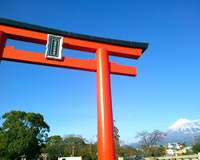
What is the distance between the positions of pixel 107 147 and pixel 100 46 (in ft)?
9.48

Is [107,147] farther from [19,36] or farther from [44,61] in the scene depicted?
[19,36]

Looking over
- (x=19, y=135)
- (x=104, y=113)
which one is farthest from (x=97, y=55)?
(x=19, y=135)

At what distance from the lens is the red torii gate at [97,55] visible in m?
3.97

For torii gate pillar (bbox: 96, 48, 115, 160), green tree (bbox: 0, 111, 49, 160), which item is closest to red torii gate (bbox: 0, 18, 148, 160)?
torii gate pillar (bbox: 96, 48, 115, 160)

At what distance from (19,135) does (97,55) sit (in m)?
18.3

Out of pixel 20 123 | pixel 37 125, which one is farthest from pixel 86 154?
pixel 20 123

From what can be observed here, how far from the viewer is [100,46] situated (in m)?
5.00

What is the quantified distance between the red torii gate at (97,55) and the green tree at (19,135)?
17.6 m

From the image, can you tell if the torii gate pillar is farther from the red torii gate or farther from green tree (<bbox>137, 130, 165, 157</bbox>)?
green tree (<bbox>137, 130, 165, 157</bbox>)

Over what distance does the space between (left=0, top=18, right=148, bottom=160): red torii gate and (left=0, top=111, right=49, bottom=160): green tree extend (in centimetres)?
1761

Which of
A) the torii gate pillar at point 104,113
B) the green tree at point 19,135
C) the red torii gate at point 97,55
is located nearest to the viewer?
the torii gate pillar at point 104,113

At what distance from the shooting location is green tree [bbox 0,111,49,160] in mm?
18422

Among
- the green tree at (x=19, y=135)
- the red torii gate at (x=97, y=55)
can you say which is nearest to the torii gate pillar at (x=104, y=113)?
the red torii gate at (x=97, y=55)

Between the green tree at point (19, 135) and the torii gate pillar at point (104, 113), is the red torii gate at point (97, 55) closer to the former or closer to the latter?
the torii gate pillar at point (104, 113)
